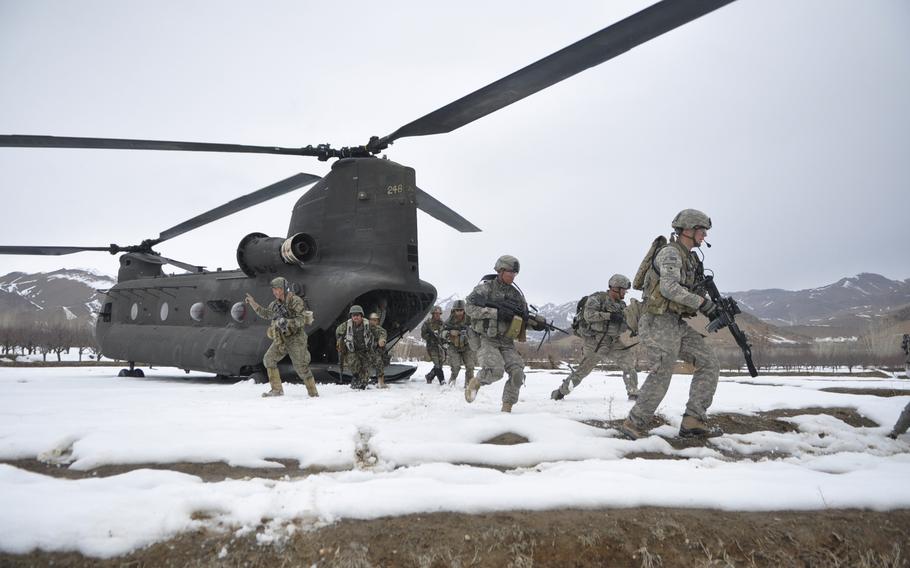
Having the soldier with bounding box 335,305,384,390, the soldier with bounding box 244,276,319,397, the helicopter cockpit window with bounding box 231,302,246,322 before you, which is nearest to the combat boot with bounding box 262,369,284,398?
the soldier with bounding box 244,276,319,397

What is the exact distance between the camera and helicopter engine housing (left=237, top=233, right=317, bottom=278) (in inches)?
365

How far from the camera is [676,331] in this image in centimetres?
482

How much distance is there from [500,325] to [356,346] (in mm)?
3638

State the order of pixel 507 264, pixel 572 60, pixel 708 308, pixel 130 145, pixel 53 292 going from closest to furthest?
pixel 708 308, pixel 572 60, pixel 507 264, pixel 130 145, pixel 53 292

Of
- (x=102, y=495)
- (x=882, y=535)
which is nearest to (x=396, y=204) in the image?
(x=102, y=495)

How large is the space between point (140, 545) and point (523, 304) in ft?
15.5

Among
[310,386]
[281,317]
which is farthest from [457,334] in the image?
[281,317]

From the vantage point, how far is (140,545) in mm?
2443

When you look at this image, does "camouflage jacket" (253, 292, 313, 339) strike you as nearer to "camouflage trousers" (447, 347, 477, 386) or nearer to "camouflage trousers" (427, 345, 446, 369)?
"camouflage trousers" (447, 347, 477, 386)

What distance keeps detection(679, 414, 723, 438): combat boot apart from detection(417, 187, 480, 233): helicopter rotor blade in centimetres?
700

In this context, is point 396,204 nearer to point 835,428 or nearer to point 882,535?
point 835,428

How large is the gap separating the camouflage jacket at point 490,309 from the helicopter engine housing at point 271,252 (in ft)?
14.6

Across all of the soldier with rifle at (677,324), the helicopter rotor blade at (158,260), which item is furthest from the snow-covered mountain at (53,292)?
the soldier with rifle at (677,324)

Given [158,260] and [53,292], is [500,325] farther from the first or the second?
[53,292]
